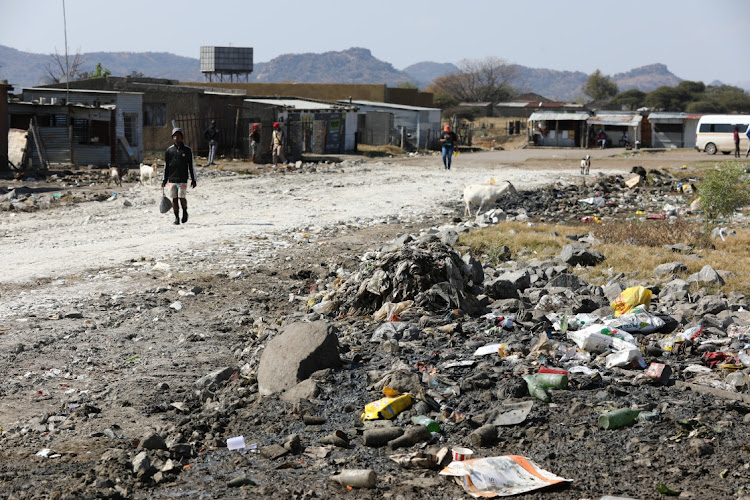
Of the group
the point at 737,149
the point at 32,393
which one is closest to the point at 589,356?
the point at 32,393

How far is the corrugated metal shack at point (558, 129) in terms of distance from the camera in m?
44.9

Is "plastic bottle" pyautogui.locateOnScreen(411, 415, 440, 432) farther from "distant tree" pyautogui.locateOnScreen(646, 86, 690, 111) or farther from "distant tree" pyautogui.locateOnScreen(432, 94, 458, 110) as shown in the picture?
"distant tree" pyautogui.locateOnScreen(646, 86, 690, 111)

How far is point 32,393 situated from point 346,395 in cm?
263

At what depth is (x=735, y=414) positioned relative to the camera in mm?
5156

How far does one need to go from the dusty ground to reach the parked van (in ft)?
79.5

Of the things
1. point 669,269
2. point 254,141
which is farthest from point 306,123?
point 669,269

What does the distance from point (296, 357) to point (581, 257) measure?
18.2 ft

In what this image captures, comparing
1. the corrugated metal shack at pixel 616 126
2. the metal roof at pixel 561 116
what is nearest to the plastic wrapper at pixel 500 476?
the corrugated metal shack at pixel 616 126

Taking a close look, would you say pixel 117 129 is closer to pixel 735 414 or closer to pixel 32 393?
pixel 32 393

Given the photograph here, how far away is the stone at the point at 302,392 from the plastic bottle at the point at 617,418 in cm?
202

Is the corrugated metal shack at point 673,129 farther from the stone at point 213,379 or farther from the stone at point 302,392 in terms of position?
the stone at point 302,392

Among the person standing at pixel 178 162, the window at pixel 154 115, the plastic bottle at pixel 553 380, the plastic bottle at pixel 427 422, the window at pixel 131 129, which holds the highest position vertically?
the window at pixel 154 115

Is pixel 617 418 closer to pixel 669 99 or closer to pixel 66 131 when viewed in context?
pixel 66 131

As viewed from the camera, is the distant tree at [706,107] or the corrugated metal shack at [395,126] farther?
the distant tree at [706,107]
